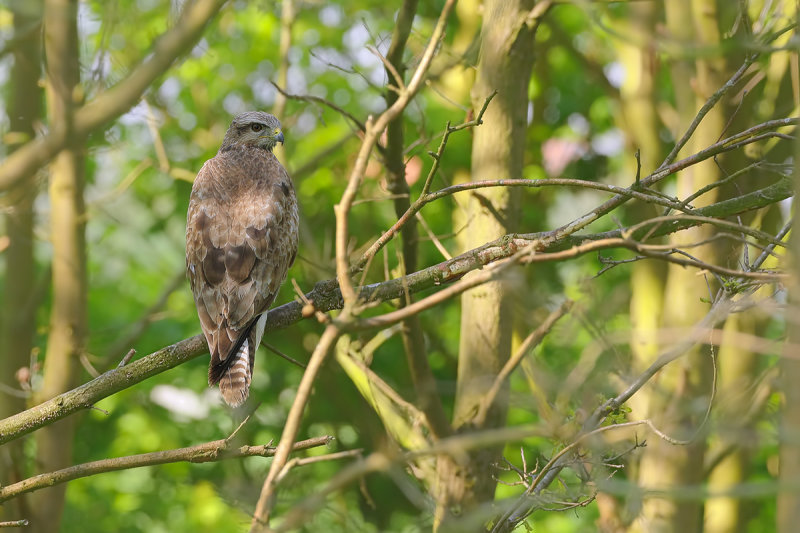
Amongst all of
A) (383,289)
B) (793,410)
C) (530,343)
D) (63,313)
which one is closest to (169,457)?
(383,289)

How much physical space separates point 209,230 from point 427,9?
3.70 meters

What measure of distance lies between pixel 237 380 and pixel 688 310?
346cm

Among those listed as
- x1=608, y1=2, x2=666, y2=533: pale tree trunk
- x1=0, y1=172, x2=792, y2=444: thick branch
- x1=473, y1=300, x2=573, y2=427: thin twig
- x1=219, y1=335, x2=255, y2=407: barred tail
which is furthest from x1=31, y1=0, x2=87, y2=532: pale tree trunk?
x1=608, y1=2, x2=666, y2=533: pale tree trunk

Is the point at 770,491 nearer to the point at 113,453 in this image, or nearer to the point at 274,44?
the point at 113,453

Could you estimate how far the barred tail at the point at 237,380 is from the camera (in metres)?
4.79

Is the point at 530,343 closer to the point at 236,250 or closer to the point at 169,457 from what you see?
the point at 169,457

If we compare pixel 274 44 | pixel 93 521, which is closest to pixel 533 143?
pixel 274 44

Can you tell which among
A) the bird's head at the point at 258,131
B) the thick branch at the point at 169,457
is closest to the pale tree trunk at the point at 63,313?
the bird's head at the point at 258,131

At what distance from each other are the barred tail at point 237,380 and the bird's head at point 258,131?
2272 millimetres

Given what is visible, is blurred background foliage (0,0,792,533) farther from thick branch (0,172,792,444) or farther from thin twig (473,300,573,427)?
thick branch (0,172,792,444)

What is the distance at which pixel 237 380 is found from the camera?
15.8 feet

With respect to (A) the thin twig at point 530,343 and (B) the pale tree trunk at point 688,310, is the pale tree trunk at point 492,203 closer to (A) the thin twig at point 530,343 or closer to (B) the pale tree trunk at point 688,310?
(A) the thin twig at point 530,343

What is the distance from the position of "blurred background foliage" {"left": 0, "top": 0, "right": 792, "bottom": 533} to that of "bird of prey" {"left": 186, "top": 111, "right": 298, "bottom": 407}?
729 mm

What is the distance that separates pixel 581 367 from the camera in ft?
12.2
